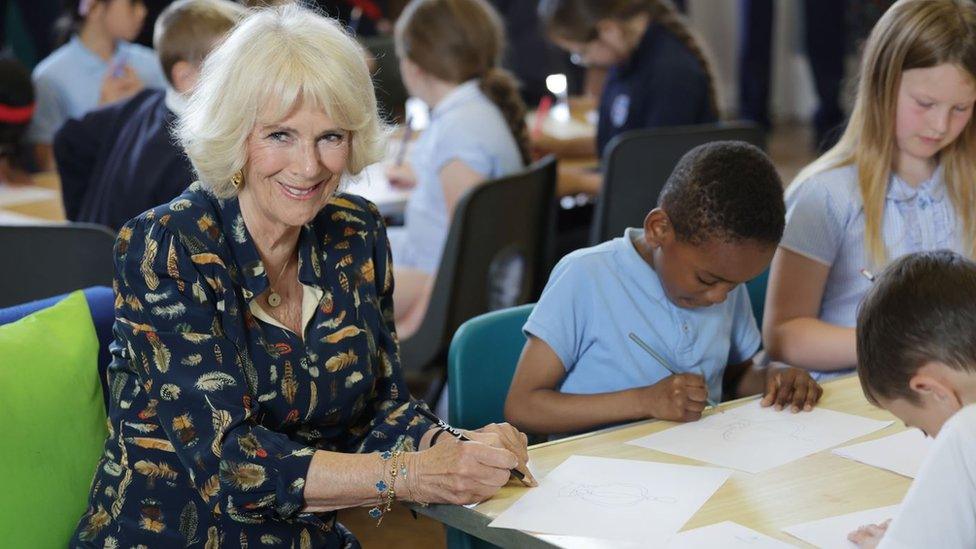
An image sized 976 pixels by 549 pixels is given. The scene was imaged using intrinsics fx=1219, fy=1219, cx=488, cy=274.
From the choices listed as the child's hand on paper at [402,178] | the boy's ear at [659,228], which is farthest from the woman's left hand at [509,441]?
the child's hand on paper at [402,178]

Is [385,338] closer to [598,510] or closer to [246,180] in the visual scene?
[246,180]

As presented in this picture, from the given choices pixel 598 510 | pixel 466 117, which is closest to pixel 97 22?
pixel 466 117

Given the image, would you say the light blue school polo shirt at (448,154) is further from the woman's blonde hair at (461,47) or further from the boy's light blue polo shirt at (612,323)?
the boy's light blue polo shirt at (612,323)

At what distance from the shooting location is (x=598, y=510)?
1.53 meters

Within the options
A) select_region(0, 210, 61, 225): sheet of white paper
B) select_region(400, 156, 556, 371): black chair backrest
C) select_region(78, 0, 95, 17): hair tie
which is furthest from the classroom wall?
select_region(0, 210, 61, 225): sheet of white paper

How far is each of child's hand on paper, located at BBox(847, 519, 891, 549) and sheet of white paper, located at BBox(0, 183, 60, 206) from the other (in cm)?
283

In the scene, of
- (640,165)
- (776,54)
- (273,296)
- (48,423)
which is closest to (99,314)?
(48,423)

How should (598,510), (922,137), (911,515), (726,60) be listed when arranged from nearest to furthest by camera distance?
1. (911,515)
2. (598,510)
3. (922,137)
4. (726,60)

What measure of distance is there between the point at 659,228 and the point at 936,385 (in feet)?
2.13

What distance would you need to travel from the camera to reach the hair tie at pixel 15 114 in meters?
3.65

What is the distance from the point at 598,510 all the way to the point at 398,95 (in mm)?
3803

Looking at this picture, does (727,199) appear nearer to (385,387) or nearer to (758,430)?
(758,430)

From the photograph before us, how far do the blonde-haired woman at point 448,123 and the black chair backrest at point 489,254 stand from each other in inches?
4.4

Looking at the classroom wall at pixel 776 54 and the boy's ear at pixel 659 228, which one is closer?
the boy's ear at pixel 659 228
